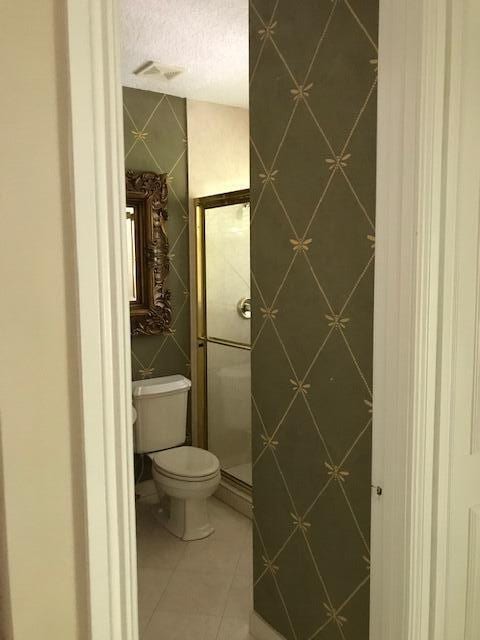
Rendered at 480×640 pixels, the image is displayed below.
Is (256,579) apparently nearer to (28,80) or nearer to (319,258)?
(319,258)

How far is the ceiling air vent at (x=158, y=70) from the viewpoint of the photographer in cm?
282

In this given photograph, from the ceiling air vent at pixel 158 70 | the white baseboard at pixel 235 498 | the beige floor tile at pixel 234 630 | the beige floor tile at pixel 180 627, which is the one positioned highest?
the ceiling air vent at pixel 158 70

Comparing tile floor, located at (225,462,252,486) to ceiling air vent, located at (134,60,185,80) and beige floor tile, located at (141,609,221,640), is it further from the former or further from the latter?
ceiling air vent, located at (134,60,185,80)

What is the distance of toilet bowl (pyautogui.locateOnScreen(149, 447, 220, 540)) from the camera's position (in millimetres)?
2904

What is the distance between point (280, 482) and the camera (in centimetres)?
198

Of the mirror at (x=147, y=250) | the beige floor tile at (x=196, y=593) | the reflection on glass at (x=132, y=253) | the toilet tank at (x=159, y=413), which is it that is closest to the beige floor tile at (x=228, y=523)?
the beige floor tile at (x=196, y=593)

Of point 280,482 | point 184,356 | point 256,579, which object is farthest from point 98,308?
point 184,356

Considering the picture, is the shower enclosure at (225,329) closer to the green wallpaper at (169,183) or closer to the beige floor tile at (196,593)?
the green wallpaper at (169,183)

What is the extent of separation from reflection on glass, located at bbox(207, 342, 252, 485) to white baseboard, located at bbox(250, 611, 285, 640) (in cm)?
116

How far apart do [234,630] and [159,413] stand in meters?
1.28

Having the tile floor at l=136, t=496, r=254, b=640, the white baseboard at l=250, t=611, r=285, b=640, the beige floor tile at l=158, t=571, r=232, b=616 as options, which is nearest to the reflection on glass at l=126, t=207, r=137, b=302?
the tile floor at l=136, t=496, r=254, b=640

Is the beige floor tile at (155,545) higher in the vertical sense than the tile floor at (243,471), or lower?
lower

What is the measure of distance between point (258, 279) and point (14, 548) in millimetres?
1406

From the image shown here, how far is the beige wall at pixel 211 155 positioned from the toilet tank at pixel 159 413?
32cm
